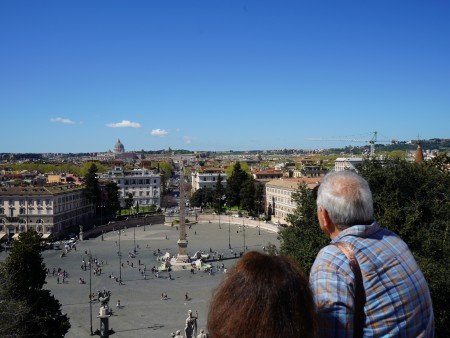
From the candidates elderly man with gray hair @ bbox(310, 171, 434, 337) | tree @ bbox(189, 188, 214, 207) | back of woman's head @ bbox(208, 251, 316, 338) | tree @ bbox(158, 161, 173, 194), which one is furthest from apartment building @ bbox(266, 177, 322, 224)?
back of woman's head @ bbox(208, 251, 316, 338)

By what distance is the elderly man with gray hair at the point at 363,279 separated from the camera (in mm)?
2213

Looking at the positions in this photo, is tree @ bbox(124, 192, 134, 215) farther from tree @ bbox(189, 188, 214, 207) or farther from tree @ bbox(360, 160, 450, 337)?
tree @ bbox(360, 160, 450, 337)

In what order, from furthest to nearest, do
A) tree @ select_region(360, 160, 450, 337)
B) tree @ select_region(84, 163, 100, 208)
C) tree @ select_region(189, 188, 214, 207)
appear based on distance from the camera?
tree @ select_region(189, 188, 214, 207)
tree @ select_region(84, 163, 100, 208)
tree @ select_region(360, 160, 450, 337)

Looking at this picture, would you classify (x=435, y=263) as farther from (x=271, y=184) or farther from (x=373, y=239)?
(x=271, y=184)

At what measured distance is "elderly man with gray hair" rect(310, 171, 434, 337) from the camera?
2213mm

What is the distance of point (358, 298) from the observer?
7.56ft

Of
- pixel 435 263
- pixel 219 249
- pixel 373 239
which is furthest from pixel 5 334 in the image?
pixel 219 249

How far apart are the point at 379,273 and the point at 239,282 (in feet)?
2.63

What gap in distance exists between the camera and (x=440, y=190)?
1653 centimetres

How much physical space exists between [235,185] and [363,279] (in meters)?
71.8

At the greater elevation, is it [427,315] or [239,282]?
[239,282]

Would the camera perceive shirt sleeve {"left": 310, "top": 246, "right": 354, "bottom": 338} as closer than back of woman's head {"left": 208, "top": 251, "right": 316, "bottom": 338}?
No

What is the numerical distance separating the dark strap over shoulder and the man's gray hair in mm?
307

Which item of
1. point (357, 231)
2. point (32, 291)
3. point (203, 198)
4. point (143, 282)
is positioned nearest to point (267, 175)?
point (203, 198)
